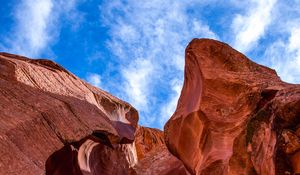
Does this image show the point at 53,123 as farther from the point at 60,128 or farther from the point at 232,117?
the point at 232,117

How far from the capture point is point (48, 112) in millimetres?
13469

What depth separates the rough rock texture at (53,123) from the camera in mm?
11359

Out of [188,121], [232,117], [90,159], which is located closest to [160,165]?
[90,159]

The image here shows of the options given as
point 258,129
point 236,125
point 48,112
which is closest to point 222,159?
point 236,125

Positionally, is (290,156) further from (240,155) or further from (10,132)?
(10,132)

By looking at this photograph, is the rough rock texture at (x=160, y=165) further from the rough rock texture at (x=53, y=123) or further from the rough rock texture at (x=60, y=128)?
the rough rock texture at (x=53, y=123)

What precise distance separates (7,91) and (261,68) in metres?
9.62

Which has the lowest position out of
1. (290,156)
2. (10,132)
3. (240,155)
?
(290,156)

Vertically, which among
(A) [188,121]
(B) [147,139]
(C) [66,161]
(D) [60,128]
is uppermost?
(B) [147,139]

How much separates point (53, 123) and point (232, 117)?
20.5 ft

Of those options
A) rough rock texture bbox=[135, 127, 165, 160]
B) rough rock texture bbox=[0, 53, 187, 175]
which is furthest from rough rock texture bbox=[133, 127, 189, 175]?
rough rock texture bbox=[135, 127, 165, 160]

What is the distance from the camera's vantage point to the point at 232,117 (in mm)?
14062

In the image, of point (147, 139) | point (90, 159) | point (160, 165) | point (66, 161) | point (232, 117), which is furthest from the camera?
point (147, 139)

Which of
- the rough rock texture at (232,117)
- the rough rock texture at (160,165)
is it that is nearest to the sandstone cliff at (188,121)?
the rough rock texture at (232,117)
